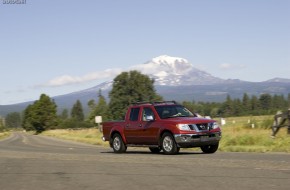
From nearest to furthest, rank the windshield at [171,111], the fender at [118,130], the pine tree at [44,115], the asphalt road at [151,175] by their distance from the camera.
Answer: the asphalt road at [151,175]
the windshield at [171,111]
the fender at [118,130]
the pine tree at [44,115]

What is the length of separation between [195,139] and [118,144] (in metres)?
4.04

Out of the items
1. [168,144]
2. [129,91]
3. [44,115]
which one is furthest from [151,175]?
[44,115]

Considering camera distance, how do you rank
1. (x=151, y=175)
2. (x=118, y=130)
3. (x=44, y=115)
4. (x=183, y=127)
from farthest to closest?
(x=44, y=115) < (x=118, y=130) < (x=183, y=127) < (x=151, y=175)

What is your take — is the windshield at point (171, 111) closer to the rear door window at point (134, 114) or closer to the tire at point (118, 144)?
the rear door window at point (134, 114)

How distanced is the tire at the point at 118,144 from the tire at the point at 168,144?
2.65 m

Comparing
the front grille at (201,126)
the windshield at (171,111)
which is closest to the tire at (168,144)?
the front grille at (201,126)

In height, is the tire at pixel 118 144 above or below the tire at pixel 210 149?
above

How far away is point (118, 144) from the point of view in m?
20.2

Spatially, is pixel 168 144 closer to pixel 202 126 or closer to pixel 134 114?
pixel 202 126

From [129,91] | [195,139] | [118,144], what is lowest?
[118,144]

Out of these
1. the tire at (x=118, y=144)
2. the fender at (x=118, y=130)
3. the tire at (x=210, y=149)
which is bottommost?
the tire at (x=210, y=149)

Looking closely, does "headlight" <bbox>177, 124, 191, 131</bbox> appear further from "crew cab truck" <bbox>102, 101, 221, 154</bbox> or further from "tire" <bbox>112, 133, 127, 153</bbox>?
"tire" <bbox>112, 133, 127, 153</bbox>

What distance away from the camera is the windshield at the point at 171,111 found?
18.3 meters

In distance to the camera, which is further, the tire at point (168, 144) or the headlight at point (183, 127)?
the tire at point (168, 144)
